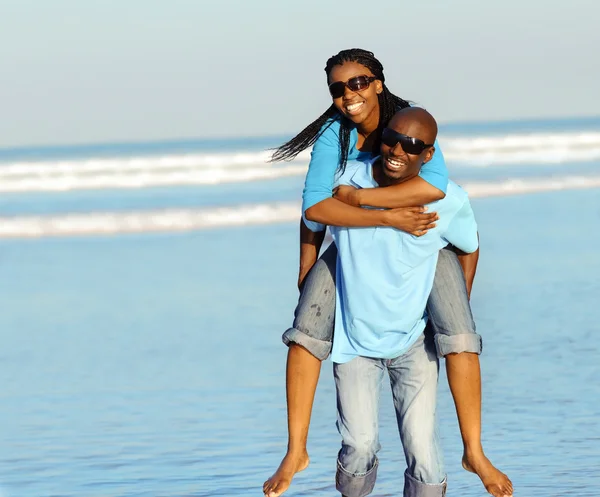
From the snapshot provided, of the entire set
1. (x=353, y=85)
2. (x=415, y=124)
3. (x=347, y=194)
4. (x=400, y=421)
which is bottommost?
(x=400, y=421)

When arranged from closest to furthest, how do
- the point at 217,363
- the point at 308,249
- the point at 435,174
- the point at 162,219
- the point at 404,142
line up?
1. the point at 404,142
2. the point at 435,174
3. the point at 308,249
4. the point at 217,363
5. the point at 162,219

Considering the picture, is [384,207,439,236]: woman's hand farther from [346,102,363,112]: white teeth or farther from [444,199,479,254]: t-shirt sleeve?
[346,102,363,112]: white teeth

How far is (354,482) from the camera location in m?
4.61

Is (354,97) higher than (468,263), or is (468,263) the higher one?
(354,97)

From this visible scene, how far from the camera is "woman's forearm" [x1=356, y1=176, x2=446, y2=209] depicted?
4434 millimetres

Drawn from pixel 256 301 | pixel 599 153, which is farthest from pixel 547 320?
pixel 599 153

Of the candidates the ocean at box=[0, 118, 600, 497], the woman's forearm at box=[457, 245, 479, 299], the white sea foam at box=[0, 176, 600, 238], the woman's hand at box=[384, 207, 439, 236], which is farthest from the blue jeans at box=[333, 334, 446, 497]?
the white sea foam at box=[0, 176, 600, 238]

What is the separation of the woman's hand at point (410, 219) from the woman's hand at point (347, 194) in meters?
0.13

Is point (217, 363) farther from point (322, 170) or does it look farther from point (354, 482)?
point (322, 170)

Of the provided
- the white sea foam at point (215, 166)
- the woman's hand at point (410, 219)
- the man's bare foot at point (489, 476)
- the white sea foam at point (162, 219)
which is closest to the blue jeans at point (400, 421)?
the man's bare foot at point (489, 476)

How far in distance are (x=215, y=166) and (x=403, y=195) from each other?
29.6 m

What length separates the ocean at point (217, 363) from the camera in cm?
561

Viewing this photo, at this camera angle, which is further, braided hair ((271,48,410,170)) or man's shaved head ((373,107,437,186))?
braided hair ((271,48,410,170))

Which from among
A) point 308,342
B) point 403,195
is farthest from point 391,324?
point 403,195
